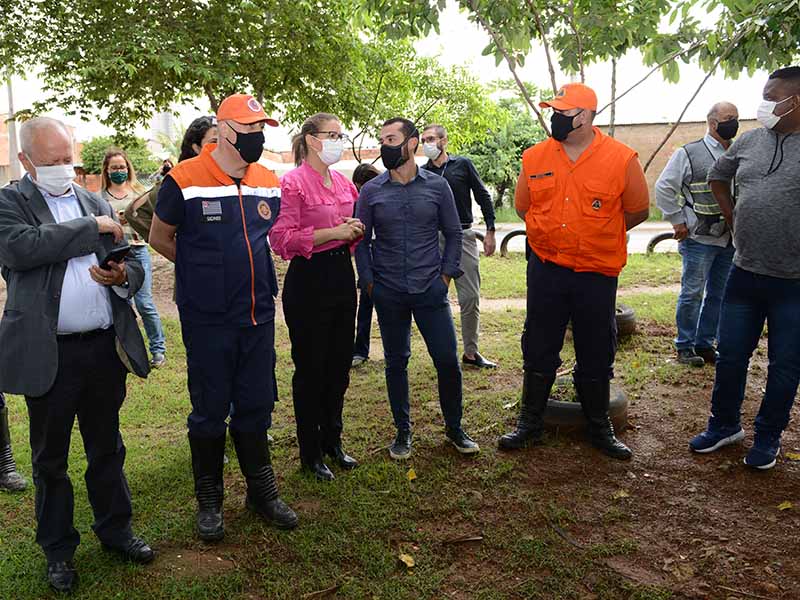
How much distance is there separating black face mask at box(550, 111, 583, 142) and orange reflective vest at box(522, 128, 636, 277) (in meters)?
0.12

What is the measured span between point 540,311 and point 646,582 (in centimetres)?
186

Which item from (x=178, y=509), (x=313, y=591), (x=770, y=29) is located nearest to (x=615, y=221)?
(x=770, y=29)

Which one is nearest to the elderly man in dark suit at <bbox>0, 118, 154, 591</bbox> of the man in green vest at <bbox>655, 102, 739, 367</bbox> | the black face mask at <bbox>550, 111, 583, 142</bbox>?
the black face mask at <bbox>550, 111, 583, 142</bbox>

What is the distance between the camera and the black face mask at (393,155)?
445 cm

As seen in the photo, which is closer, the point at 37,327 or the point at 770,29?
the point at 37,327

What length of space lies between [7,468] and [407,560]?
266 centimetres

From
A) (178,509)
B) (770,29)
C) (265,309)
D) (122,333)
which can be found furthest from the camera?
(770,29)

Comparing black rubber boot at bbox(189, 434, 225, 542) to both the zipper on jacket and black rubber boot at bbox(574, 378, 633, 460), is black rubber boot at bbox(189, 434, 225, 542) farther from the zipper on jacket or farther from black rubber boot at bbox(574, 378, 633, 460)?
black rubber boot at bbox(574, 378, 633, 460)

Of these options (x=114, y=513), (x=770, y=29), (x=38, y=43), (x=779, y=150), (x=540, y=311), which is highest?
(x=38, y=43)

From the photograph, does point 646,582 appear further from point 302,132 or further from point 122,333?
point 302,132

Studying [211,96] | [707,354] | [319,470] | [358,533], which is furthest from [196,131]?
[211,96]

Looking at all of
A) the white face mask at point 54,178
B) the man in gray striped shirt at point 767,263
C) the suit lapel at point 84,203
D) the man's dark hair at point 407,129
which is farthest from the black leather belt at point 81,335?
the man in gray striped shirt at point 767,263

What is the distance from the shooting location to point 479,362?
689cm

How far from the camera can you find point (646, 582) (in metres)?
3.30
